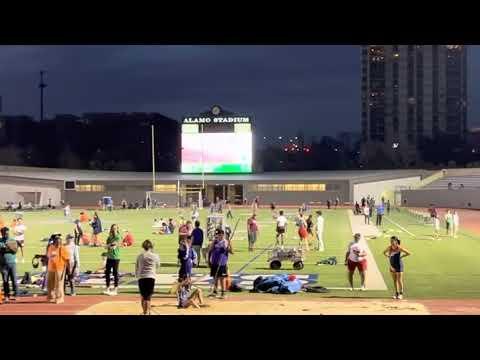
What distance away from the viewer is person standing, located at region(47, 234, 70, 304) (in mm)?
14984

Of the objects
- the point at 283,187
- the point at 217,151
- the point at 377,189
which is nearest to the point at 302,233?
the point at 377,189

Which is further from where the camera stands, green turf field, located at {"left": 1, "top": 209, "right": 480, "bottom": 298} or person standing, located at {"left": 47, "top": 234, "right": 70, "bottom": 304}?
green turf field, located at {"left": 1, "top": 209, "right": 480, "bottom": 298}

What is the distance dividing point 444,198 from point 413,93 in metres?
71.2

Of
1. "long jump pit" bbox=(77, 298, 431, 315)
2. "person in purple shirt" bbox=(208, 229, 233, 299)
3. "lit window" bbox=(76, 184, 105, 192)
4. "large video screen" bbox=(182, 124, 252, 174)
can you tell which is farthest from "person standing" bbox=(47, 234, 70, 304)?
"lit window" bbox=(76, 184, 105, 192)

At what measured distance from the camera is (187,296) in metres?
14.5

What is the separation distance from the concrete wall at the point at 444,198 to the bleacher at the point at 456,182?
1247 millimetres

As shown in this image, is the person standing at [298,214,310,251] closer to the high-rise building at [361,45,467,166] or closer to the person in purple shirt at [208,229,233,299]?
the person in purple shirt at [208,229,233,299]

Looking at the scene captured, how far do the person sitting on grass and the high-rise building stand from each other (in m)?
119

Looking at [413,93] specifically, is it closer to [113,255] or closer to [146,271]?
[113,255]

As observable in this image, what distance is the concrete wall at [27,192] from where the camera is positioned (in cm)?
7400
